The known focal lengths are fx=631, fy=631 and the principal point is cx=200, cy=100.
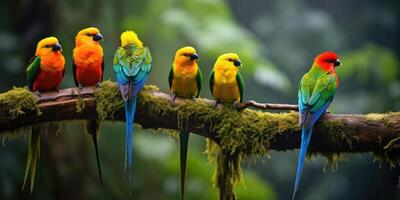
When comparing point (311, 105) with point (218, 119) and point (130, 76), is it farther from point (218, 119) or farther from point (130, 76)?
point (130, 76)

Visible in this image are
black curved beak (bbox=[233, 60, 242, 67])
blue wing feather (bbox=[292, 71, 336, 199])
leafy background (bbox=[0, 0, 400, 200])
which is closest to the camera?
blue wing feather (bbox=[292, 71, 336, 199])

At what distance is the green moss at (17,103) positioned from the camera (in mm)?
4195


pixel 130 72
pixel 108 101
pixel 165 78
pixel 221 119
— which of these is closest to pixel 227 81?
pixel 221 119

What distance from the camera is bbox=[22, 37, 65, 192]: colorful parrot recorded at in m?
4.44

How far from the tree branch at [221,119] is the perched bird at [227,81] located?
0.09 m

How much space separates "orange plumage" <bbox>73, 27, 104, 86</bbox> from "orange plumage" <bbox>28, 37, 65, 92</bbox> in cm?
13

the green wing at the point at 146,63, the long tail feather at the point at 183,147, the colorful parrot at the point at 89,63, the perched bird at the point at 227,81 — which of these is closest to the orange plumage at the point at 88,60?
the colorful parrot at the point at 89,63

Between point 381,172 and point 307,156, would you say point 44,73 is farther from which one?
point 381,172

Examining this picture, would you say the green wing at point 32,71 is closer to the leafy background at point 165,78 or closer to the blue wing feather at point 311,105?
the leafy background at point 165,78

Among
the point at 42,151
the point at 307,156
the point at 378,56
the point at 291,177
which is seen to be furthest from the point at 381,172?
the point at 307,156

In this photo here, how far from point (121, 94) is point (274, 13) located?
906 cm

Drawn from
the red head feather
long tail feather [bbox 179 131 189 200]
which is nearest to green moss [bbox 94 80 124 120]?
long tail feather [bbox 179 131 189 200]

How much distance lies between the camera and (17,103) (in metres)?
4.21

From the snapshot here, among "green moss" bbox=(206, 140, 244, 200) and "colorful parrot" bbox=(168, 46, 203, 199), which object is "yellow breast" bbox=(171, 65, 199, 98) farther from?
"green moss" bbox=(206, 140, 244, 200)
